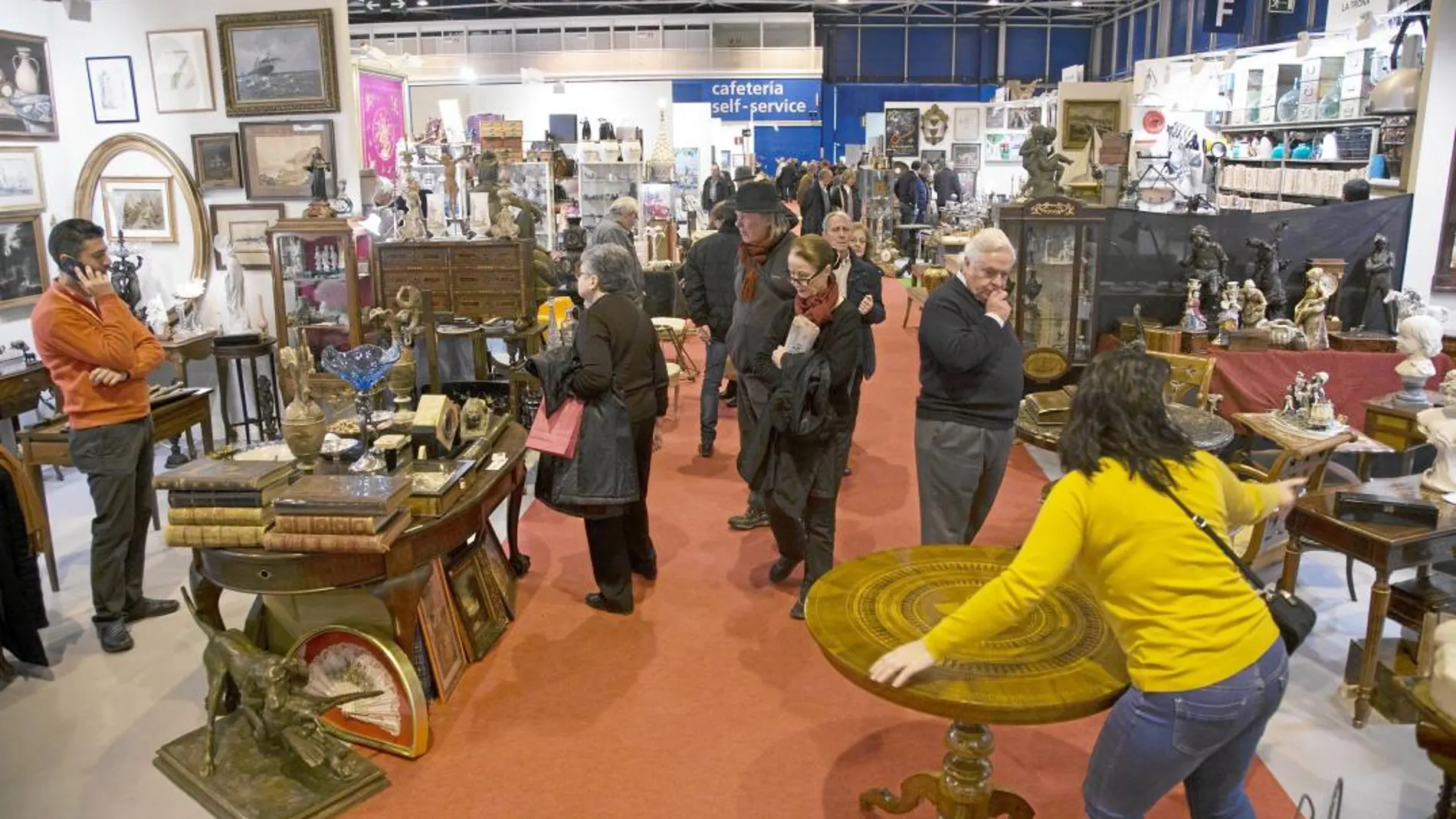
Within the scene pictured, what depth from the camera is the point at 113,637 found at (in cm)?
406

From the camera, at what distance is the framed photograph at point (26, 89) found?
5.99 m

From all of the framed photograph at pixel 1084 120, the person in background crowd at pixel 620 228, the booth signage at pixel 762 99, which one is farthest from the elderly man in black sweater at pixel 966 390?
the booth signage at pixel 762 99

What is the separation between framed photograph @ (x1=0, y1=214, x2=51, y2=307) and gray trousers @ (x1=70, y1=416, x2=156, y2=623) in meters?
2.80

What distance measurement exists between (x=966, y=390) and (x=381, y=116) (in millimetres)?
6838

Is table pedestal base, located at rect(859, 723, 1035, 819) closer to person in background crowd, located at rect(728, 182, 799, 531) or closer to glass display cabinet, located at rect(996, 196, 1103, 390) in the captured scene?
person in background crowd, located at rect(728, 182, 799, 531)

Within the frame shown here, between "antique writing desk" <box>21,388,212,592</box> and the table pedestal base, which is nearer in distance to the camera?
the table pedestal base

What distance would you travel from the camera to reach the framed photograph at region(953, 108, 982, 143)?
1870 cm

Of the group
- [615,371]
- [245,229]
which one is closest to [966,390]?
[615,371]

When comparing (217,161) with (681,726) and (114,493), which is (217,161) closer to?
(114,493)

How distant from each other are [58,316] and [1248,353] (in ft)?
19.2

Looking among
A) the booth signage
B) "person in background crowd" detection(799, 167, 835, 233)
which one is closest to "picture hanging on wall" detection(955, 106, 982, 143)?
the booth signage

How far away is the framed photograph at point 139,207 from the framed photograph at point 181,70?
50 centimetres

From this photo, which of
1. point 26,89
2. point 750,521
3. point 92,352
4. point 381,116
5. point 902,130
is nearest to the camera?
point 92,352

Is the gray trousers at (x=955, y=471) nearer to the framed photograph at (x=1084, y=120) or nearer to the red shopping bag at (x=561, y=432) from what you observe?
the red shopping bag at (x=561, y=432)
